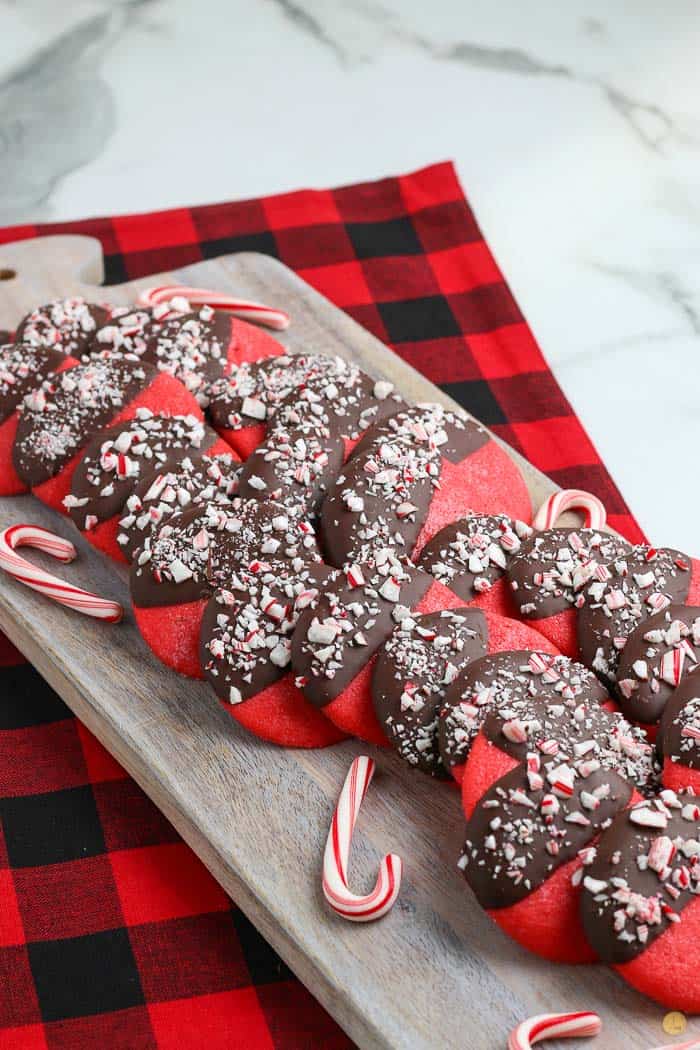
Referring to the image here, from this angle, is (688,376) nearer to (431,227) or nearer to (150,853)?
(431,227)

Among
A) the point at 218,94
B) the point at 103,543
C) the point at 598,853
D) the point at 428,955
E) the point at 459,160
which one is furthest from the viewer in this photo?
the point at 218,94

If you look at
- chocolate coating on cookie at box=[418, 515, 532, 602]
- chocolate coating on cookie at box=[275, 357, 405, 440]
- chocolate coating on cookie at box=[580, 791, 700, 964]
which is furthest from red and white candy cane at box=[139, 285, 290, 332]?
chocolate coating on cookie at box=[580, 791, 700, 964]

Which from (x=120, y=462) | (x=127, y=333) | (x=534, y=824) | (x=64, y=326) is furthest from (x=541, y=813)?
(x=64, y=326)

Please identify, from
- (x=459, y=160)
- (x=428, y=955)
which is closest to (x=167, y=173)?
(x=459, y=160)

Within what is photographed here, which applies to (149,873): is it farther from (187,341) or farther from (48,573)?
(187,341)

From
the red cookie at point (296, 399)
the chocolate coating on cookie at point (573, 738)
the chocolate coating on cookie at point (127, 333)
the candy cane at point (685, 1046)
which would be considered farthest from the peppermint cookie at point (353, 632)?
the chocolate coating on cookie at point (127, 333)

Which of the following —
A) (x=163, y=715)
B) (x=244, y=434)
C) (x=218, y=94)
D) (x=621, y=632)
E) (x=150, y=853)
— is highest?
(x=218, y=94)
